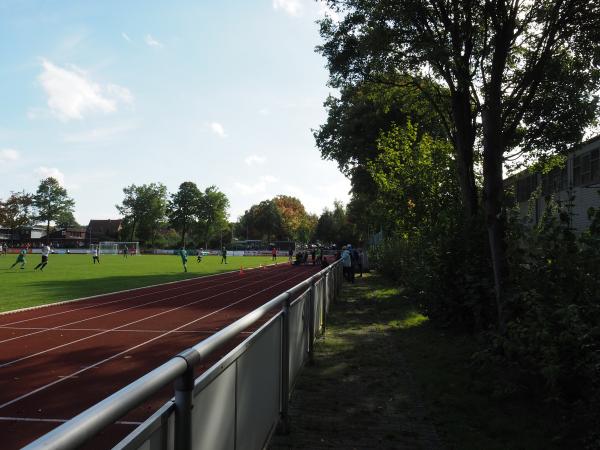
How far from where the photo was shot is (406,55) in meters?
11.0

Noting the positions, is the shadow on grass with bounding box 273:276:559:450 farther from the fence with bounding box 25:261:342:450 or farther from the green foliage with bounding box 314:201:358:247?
the green foliage with bounding box 314:201:358:247

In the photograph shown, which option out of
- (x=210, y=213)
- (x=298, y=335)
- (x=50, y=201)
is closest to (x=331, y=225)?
(x=210, y=213)

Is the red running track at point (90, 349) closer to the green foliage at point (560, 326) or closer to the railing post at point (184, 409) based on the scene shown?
the railing post at point (184, 409)

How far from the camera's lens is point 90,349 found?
8984 millimetres

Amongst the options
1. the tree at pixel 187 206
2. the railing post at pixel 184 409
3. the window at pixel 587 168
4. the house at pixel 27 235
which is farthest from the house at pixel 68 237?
the railing post at pixel 184 409

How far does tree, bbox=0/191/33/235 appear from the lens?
106331mm

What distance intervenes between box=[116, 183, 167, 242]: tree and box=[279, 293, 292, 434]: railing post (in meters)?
115

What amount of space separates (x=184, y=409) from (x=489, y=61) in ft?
38.4

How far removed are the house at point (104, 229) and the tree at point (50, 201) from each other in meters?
22.3

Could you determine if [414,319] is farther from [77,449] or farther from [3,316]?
[77,449]

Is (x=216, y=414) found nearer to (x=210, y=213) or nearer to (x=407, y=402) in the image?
(x=407, y=402)

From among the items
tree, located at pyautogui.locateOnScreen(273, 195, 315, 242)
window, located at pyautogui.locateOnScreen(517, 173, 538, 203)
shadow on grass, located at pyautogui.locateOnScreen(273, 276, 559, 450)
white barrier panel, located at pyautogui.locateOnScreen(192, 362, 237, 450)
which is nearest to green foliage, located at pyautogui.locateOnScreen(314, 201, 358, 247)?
tree, located at pyautogui.locateOnScreen(273, 195, 315, 242)

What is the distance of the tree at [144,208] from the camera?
4562 inches

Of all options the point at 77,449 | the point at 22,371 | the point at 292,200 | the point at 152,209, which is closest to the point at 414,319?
the point at 22,371
